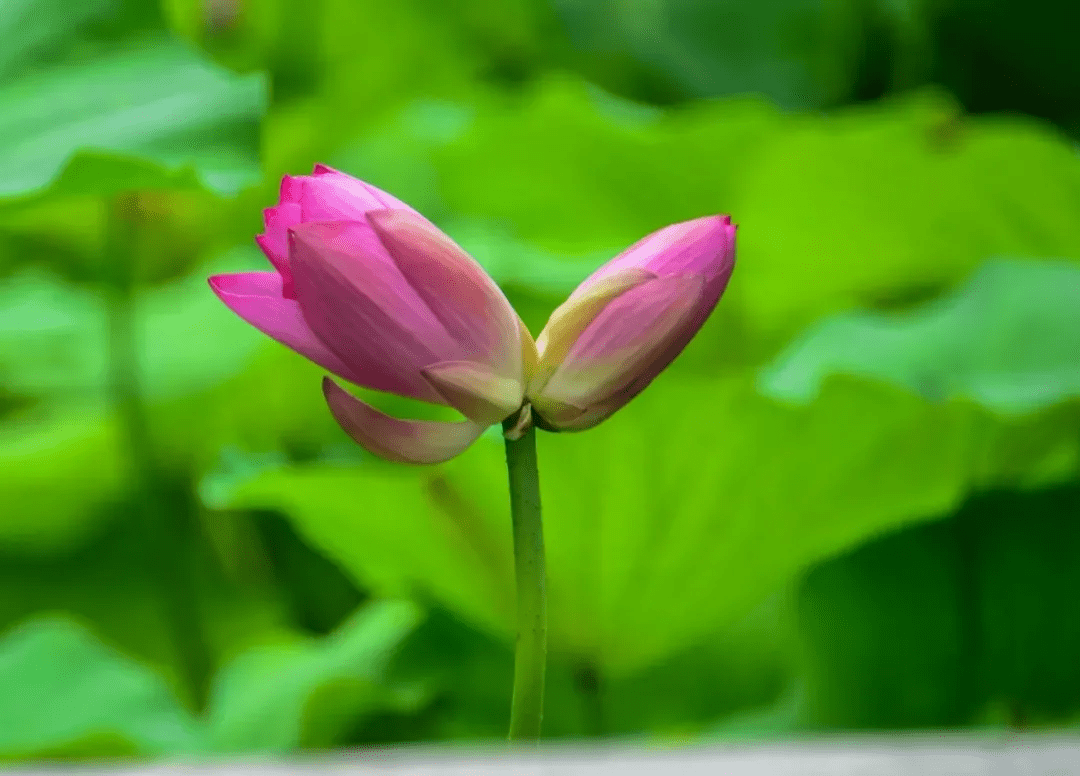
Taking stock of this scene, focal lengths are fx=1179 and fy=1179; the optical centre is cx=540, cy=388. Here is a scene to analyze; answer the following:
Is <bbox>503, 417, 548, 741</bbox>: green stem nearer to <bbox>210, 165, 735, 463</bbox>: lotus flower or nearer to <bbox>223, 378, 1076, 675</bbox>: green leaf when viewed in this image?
<bbox>210, 165, 735, 463</bbox>: lotus flower

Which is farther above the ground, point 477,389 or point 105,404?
point 477,389

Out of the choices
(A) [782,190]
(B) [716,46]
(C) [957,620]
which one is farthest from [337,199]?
(B) [716,46]

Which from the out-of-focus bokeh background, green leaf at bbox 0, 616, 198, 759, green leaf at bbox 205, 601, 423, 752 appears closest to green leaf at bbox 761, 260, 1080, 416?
the out-of-focus bokeh background

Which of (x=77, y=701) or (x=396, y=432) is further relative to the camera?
(x=77, y=701)

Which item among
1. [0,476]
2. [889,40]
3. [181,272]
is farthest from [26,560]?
[889,40]

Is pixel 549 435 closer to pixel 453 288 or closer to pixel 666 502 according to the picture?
pixel 666 502

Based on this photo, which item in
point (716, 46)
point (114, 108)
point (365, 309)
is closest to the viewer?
point (365, 309)

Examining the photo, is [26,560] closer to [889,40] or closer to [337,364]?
[337,364]
